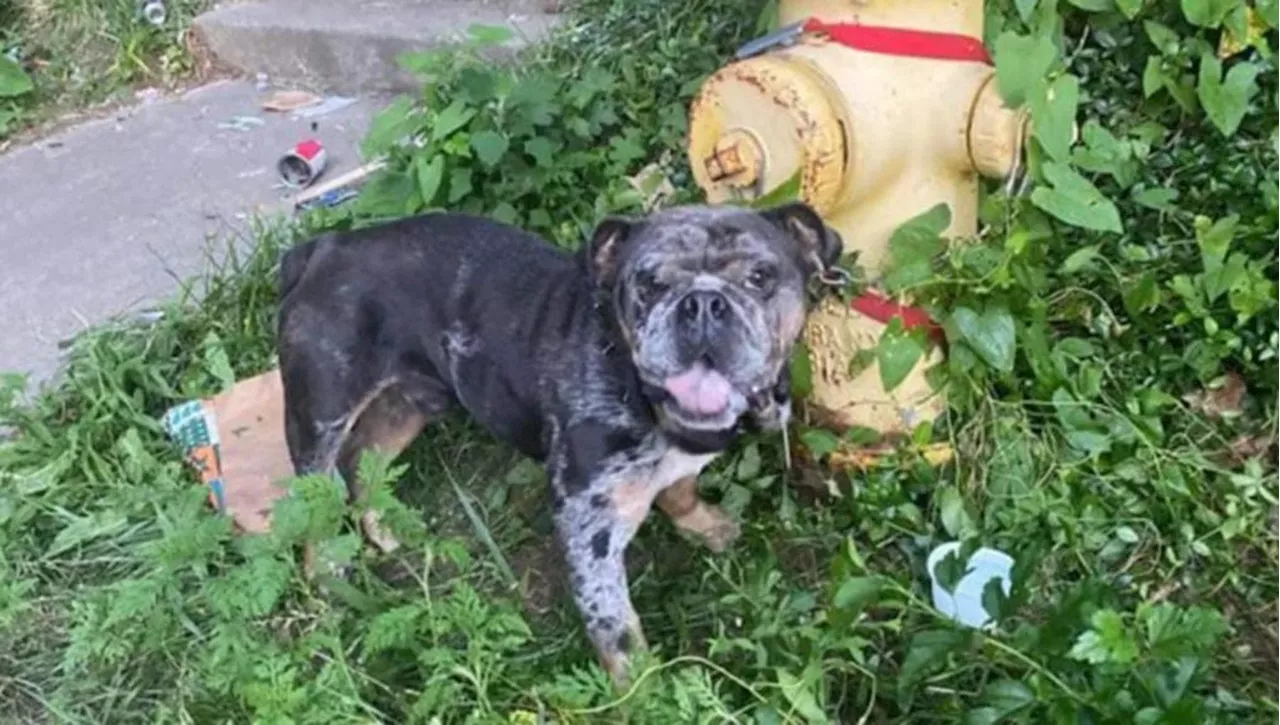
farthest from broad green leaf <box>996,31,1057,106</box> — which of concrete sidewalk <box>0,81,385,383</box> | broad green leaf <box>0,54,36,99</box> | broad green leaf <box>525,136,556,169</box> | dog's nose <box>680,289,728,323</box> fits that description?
broad green leaf <box>0,54,36,99</box>

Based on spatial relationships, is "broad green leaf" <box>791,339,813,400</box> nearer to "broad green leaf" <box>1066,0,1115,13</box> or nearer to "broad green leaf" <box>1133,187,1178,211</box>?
"broad green leaf" <box>1133,187,1178,211</box>

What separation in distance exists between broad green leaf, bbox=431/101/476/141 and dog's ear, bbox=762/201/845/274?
1.47 meters

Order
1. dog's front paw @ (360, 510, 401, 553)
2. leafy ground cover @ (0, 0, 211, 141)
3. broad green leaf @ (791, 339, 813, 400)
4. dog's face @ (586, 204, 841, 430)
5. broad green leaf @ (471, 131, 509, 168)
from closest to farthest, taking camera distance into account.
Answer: dog's face @ (586, 204, 841, 430), broad green leaf @ (791, 339, 813, 400), dog's front paw @ (360, 510, 401, 553), broad green leaf @ (471, 131, 509, 168), leafy ground cover @ (0, 0, 211, 141)

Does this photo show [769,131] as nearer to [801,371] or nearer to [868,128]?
[868,128]

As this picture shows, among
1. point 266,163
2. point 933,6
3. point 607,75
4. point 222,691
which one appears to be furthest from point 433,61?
point 222,691

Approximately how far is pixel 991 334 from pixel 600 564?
3.15 ft

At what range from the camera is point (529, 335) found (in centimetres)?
333

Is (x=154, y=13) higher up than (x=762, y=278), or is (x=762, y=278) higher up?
(x=762, y=278)

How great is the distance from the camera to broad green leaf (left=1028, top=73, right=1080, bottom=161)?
124 inches

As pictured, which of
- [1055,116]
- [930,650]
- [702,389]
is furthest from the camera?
[1055,116]

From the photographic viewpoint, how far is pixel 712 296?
2.80 m

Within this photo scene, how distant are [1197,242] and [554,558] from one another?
1628 millimetres

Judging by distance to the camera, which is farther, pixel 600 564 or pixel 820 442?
pixel 820 442

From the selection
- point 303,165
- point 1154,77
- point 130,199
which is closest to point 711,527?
point 1154,77
